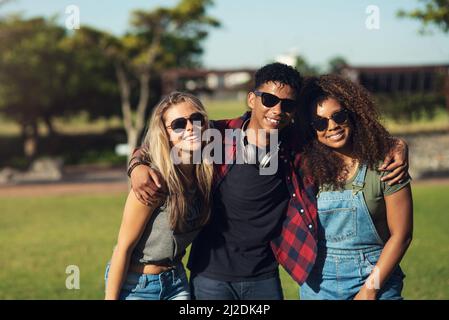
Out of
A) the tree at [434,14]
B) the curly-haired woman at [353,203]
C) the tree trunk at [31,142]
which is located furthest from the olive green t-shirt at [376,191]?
the tree trunk at [31,142]

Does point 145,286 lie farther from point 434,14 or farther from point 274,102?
point 434,14

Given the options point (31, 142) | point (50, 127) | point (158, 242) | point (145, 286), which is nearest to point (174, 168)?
point (158, 242)

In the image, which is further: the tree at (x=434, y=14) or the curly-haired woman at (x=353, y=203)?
the tree at (x=434, y=14)

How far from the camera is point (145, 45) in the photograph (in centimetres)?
2302

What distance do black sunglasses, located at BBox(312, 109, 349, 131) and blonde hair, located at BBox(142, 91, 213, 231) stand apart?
1.88 ft

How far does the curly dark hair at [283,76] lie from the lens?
3.20 metres

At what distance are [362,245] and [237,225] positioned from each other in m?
0.65

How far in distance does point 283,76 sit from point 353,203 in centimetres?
81

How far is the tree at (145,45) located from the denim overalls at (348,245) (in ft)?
58.2

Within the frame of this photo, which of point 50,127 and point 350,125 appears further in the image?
point 50,127

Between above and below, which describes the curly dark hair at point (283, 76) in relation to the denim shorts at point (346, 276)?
above

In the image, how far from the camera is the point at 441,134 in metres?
22.3

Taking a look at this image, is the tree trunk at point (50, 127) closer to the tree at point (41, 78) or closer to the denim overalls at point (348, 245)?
the tree at point (41, 78)
